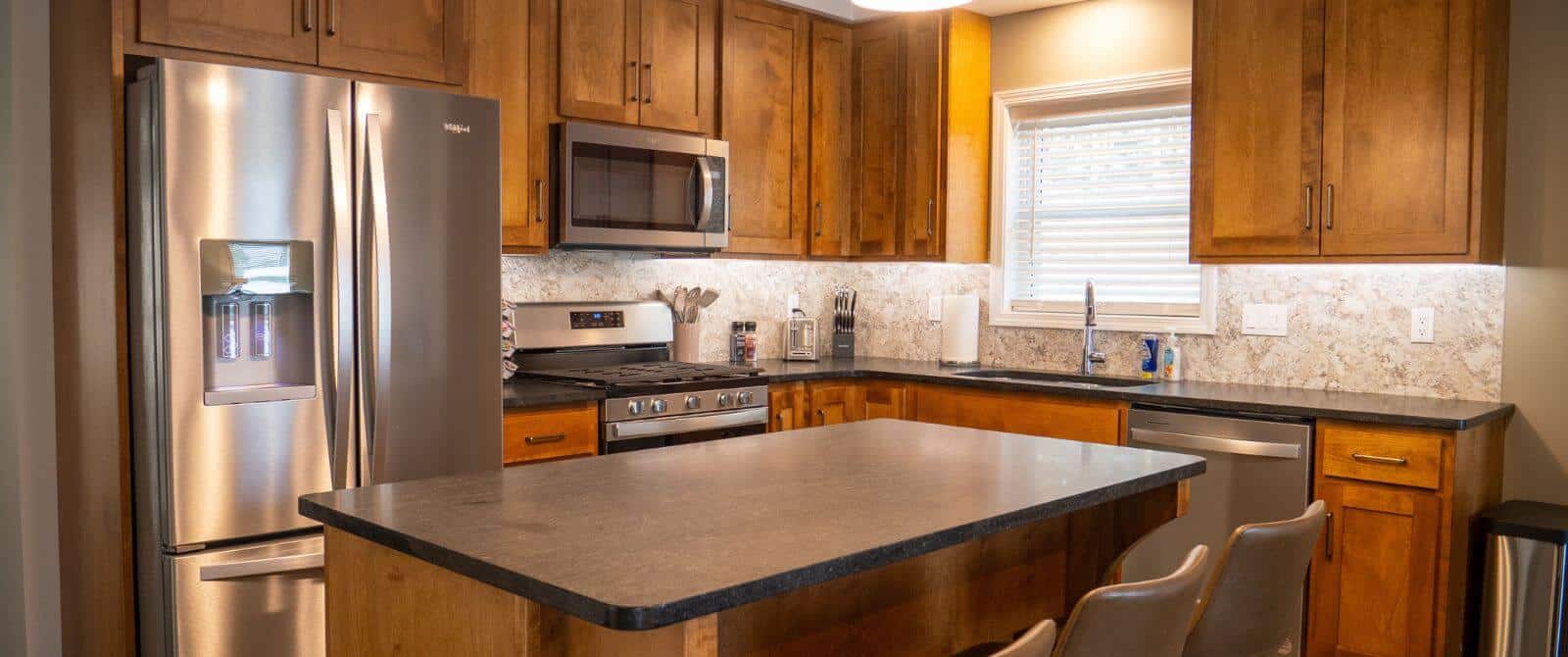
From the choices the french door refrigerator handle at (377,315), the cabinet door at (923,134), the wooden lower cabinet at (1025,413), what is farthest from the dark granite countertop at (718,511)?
the cabinet door at (923,134)

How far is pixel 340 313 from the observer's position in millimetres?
2883

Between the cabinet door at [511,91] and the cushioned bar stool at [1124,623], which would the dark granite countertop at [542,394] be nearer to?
the cabinet door at [511,91]

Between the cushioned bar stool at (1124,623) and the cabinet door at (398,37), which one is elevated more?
the cabinet door at (398,37)

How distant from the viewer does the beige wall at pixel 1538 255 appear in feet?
11.3

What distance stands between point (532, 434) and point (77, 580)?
124 cm

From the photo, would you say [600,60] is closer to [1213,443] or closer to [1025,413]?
[1025,413]

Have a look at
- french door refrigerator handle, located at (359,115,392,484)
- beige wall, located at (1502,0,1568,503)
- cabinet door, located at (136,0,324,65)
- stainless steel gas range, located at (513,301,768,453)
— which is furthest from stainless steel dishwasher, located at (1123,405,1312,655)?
cabinet door, located at (136,0,324,65)

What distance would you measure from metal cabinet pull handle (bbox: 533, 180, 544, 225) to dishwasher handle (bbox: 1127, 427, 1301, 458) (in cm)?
214

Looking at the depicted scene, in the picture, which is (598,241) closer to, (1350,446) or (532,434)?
(532,434)

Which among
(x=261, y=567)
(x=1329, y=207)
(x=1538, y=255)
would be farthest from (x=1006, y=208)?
(x=261, y=567)

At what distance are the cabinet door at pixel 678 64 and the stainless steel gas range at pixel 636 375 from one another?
30.1 inches

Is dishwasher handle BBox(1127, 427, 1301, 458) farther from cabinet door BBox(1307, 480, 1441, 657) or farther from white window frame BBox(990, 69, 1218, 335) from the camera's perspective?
white window frame BBox(990, 69, 1218, 335)

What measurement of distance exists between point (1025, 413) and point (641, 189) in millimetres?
1621

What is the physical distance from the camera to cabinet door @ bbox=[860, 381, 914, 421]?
175 inches
